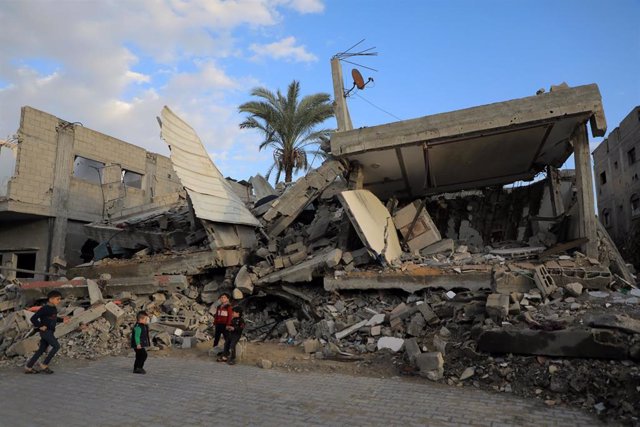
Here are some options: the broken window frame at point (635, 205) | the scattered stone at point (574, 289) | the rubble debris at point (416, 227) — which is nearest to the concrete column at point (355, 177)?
the rubble debris at point (416, 227)

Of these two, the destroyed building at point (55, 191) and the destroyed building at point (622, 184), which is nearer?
the destroyed building at point (55, 191)

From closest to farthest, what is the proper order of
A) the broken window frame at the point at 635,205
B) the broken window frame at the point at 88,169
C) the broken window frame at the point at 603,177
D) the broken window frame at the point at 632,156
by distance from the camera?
the broken window frame at the point at 88,169 → the broken window frame at the point at 635,205 → the broken window frame at the point at 632,156 → the broken window frame at the point at 603,177

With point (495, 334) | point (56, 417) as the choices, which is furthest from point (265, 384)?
point (495, 334)

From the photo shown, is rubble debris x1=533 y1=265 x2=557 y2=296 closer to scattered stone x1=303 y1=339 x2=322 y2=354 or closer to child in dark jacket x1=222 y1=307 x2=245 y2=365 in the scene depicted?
scattered stone x1=303 y1=339 x2=322 y2=354

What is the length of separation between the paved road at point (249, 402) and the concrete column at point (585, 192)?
5507 mm

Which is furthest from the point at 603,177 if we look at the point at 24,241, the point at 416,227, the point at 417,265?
the point at 24,241

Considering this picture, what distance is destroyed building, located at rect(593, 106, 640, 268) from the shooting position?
1989 centimetres

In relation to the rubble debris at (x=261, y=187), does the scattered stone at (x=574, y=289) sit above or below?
below

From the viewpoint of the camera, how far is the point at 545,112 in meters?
8.80

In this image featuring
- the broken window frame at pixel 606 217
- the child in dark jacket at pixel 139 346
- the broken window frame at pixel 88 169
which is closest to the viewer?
the child in dark jacket at pixel 139 346

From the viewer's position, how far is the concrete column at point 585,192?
892 cm

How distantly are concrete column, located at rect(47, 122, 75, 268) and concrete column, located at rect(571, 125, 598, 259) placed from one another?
59.0 ft

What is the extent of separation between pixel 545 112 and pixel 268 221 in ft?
→ 25.0

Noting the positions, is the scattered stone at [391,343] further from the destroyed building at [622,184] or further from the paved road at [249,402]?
the destroyed building at [622,184]
